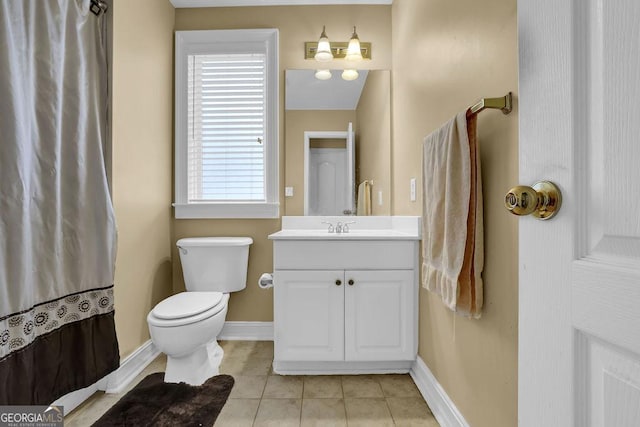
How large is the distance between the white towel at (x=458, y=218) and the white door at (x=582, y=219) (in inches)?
21.8

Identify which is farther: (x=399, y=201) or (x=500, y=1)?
(x=399, y=201)

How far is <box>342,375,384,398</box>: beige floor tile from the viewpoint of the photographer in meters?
1.60

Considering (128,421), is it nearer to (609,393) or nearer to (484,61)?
(609,393)

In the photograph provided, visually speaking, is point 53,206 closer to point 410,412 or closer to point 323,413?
point 323,413

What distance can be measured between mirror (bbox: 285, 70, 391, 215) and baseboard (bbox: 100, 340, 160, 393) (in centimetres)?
124

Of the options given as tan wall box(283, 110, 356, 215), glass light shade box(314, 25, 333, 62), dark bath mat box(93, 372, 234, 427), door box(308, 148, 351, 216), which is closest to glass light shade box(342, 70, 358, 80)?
glass light shade box(314, 25, 333, 62)

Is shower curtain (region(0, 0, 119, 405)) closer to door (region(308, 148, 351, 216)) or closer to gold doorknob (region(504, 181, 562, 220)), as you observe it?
door (region(308, 148, 351, 216))

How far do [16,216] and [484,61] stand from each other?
169 centimetres

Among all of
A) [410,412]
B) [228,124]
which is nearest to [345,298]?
[410,412]

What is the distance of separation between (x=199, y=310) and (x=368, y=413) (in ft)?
3.12

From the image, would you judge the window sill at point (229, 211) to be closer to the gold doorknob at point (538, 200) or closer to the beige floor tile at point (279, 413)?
the beige floor tile at point (279, 413)

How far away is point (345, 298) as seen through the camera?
1701 mm

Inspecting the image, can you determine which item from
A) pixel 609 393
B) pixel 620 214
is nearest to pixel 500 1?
pixel 620 214

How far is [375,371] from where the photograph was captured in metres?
1.79
